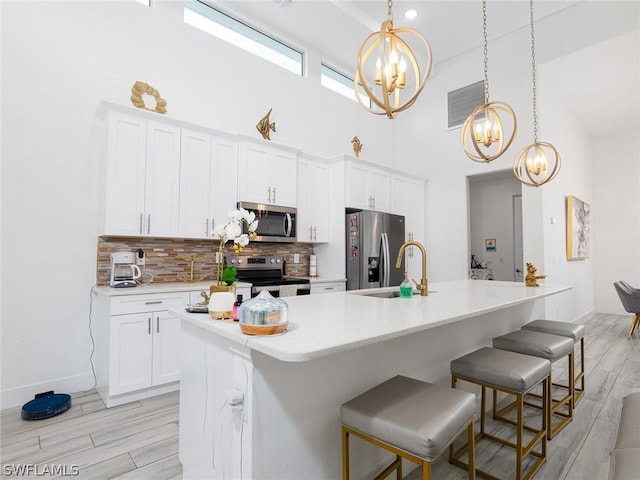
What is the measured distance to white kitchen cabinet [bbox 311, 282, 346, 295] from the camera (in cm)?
405

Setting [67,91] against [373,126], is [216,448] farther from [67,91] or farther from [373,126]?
[373,126]

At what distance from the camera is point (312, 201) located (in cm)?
453

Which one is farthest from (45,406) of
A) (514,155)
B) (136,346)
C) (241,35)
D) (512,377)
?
(514,155)

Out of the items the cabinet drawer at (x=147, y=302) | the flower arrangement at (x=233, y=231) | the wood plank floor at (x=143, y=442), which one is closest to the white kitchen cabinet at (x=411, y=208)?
the wood plank floor at (x=143, y=442)

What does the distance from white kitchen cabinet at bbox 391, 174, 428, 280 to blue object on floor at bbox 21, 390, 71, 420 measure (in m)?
4.43

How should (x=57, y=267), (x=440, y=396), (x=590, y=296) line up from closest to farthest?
(x=440, y=396) → (x=57, y=267) → (x=590, y=296)

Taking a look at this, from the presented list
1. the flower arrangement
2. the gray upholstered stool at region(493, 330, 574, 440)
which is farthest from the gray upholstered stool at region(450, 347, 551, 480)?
the flower arrangement

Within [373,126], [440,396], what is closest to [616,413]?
[440,396]

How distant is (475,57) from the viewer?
5.22 metres

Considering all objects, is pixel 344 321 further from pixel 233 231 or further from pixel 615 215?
pixel 615 215

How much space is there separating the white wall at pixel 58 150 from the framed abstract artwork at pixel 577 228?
5.86 meters

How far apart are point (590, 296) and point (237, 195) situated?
7.08m

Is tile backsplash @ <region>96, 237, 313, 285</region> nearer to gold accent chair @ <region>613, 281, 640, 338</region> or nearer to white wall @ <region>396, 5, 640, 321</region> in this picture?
white wall @ <region>396, 5, 640, 321</region>

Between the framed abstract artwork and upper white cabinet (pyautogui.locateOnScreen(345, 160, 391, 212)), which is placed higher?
upper white cabinet (pyautogui.locateOnScreen(345, 160, 391, 212))
